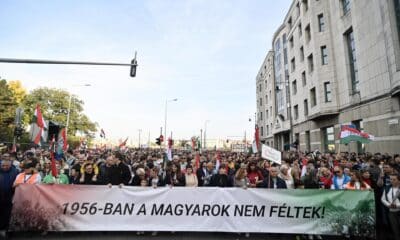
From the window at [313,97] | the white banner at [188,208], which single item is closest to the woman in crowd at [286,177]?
the white banner at [188,208]

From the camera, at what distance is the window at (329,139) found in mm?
24466

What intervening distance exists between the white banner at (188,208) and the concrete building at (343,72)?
12.4m

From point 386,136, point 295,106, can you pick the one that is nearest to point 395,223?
point 386,136

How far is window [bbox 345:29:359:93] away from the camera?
69.9 ft

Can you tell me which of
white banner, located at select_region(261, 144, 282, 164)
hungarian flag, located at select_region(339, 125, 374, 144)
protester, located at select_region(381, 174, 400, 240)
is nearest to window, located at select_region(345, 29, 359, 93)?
hungarian flag, located at select_region(339, 125, 374, 144)

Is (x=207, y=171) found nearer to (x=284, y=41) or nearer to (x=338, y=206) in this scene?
(x=338, y=206)

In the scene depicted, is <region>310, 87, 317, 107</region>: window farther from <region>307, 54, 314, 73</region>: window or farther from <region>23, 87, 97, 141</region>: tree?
<region>23, 87, 97, 141</region>: tree

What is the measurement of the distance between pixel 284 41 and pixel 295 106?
13420mm

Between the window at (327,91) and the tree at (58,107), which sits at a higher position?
the tree at (58,107)

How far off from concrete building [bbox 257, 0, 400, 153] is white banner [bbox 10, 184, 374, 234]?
40.8 feet

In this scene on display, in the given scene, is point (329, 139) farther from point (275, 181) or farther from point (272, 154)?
point (275, 181)

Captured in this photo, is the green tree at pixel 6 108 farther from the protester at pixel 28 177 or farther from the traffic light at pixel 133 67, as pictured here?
the protester at pixel 28 177

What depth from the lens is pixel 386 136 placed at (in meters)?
16.3

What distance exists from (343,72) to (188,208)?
21.6 metres
